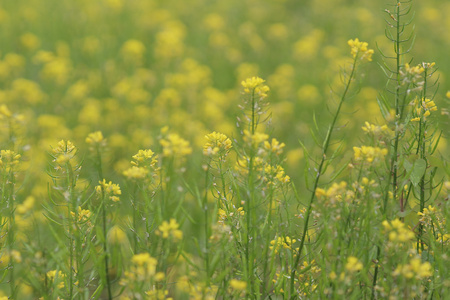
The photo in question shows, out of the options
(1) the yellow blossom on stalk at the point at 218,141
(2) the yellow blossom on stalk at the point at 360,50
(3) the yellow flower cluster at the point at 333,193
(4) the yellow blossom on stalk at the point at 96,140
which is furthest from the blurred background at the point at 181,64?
(4) the yellow blossom on stalk at the point at 96,140

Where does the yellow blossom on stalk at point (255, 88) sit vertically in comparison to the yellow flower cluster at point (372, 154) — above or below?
above

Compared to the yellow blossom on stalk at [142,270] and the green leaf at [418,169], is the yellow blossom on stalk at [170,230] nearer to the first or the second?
the yellow blossom on stalk at [142,270]

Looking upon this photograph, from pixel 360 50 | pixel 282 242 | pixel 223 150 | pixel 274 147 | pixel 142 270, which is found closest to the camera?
pixel 142 270

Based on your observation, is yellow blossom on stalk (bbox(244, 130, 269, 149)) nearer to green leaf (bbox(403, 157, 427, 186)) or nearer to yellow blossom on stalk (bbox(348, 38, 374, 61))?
yellow blossom on stalk (bbox(348, 38, 374, 61))

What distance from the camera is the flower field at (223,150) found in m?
1.99

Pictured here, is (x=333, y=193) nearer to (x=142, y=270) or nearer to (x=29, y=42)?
(x=142, y=270)

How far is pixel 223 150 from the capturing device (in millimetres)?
2387

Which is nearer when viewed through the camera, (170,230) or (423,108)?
(170,230)

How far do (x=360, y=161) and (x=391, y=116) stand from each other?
0.24m

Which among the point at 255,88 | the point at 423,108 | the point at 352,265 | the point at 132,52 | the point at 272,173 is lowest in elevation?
the point at 352,265

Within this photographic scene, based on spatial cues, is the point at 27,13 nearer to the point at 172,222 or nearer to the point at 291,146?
the point at 291,146

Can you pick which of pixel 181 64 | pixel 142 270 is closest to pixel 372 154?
pixel 142 270

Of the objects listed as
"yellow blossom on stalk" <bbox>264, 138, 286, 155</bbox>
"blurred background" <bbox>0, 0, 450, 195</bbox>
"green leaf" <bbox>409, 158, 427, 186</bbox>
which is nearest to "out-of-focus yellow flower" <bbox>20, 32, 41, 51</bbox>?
"blurred background" <bbox>0, 0, 450, 195</bbox>

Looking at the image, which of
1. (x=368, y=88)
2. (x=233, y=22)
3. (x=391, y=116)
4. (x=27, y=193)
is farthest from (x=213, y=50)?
(x=391, y=116)
